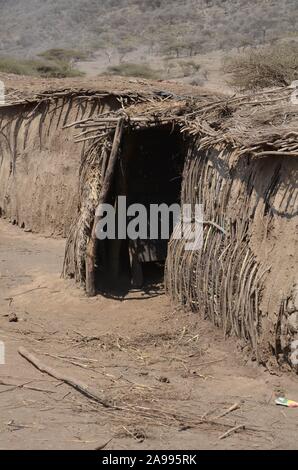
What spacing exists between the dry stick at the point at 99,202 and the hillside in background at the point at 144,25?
72.7ft

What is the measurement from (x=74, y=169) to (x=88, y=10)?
1259 inches

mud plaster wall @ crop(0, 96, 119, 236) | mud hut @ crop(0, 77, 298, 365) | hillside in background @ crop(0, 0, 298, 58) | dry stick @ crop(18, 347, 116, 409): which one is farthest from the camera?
hillside in background @ crop(0, 0, 298, 58)

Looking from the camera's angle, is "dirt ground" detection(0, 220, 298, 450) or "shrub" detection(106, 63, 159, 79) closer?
"dirt ground" detection(0, 220, 298, 450)

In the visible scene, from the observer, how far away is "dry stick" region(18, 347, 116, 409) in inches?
230

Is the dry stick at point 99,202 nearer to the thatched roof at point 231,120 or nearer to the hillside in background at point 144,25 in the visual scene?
the thatched roof at point 231,120

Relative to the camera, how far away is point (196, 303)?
8086mm

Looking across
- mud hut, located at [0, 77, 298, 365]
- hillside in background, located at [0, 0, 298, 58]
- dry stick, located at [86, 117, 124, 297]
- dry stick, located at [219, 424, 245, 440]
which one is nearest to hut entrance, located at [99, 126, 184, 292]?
mud hut, located at [0, 77, 298, 365]

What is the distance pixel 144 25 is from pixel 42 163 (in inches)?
1108

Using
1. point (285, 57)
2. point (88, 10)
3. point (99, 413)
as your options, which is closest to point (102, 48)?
point (88, 10)

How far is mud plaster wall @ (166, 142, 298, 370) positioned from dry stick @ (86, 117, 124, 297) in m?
0.94

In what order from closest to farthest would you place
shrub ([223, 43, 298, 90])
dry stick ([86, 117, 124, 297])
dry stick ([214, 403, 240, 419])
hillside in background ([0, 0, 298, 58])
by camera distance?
dry stick ([214, 403, 240, 419]) < dry stick ([86, 117, 124, 297]) < shrub ([223, 43, 298, 90]) < hillside in background ([0, 0, 298, 58])

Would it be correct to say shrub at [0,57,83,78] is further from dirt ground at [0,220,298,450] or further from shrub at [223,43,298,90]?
dirt ground at [0,220,298,450]
